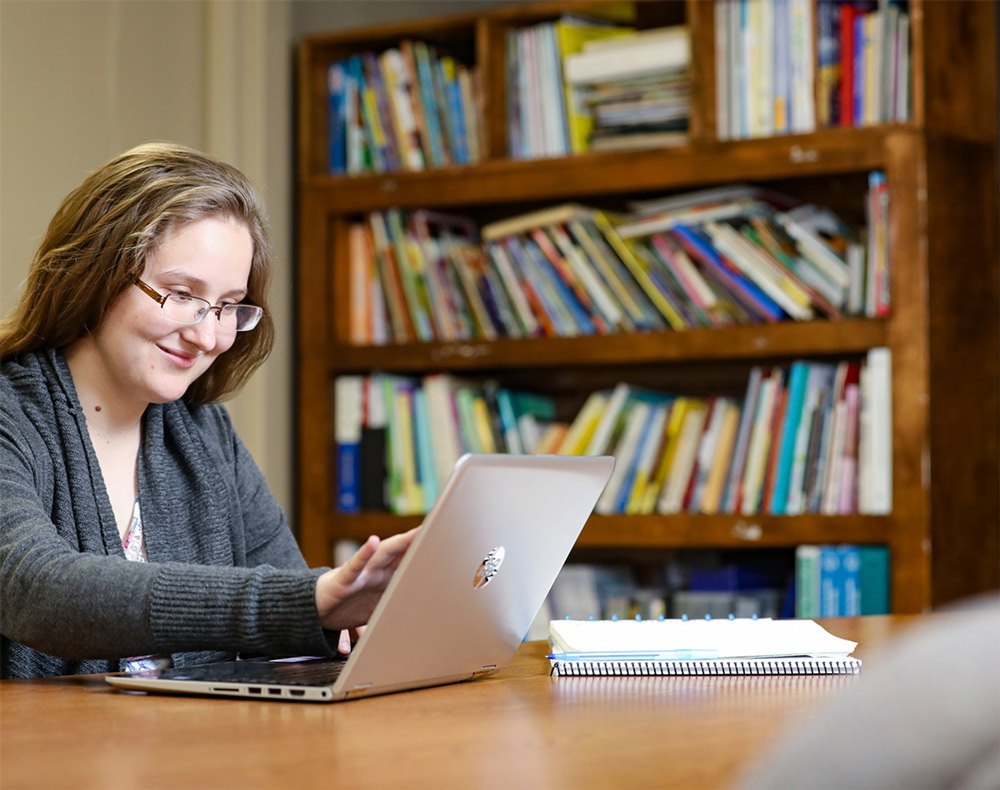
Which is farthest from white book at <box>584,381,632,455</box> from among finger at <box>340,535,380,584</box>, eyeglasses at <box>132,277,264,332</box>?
finger at <box>340,535,380,584</box>

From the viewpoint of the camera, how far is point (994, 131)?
2770mm

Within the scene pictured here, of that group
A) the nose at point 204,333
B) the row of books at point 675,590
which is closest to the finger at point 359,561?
the nose at point 204,333

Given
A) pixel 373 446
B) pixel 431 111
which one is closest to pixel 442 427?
pixel 373 446

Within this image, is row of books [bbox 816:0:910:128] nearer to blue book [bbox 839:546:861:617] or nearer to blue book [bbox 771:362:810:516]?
blue book [bbox 771:362:810:516]

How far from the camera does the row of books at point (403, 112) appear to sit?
2965 millimetres

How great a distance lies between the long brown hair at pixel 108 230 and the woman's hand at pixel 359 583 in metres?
0.53

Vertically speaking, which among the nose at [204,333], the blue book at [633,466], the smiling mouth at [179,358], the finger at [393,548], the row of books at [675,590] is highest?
the nose at [204,333]

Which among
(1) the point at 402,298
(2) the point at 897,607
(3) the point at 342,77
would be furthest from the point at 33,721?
(3) the point at 342,77

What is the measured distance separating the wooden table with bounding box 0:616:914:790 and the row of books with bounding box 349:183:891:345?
64.6 inches

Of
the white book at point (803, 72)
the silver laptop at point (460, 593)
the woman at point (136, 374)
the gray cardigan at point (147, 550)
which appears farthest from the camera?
the white book at point (803, 72)

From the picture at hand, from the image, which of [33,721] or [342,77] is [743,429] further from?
[33,721]

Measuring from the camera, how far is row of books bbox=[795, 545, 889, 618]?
253cm

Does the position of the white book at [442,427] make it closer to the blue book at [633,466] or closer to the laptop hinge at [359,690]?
the blue book at [633,466]

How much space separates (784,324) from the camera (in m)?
2.63
